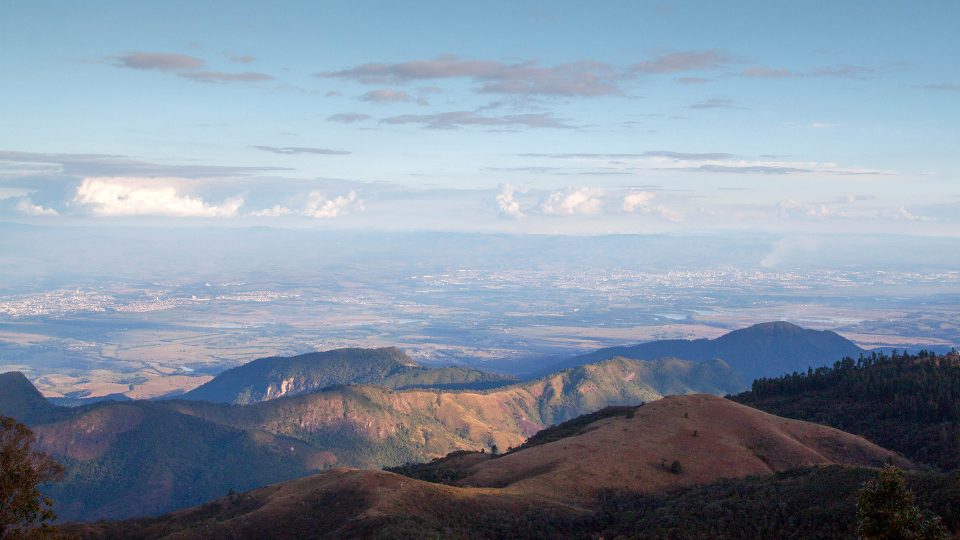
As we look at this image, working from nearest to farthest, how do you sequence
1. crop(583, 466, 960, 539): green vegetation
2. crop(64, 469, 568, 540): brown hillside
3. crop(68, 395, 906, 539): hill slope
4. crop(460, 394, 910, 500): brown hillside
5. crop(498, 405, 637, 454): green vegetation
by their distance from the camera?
crop(583, 466, 960, 539): green vegetation < crop(64, 469, 568, 540): brown hillside < crop(68, 395, 906, 539): hill slope < crop(460, 394, 910, 500): brown hillside < crop(498, 405, 637, 454): green vegetation

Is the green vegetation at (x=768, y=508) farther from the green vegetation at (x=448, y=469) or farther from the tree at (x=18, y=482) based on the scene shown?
the tree at (x=18, y=482)

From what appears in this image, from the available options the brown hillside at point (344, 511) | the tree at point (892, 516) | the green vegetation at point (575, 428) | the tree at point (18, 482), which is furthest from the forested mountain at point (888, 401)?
the tree at point (18, 482)

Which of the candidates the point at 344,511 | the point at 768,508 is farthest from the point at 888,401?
the point at 344,511

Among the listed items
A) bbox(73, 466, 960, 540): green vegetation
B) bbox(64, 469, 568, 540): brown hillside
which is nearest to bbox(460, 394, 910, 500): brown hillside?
bbox(73, 466, 960, 540): green vegetation

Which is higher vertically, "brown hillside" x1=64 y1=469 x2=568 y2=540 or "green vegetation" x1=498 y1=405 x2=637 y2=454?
"brown hillside" x1=64 y1=469 x2=568 y2=540

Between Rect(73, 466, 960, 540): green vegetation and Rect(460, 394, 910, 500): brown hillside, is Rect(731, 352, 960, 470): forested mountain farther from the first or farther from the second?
Rect(73, 466, 960, 540): green vegetation

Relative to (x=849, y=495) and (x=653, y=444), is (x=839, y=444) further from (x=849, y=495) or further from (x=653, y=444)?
(x=849, y=495)
